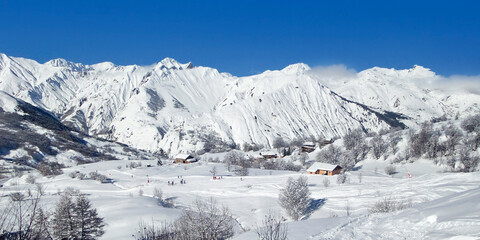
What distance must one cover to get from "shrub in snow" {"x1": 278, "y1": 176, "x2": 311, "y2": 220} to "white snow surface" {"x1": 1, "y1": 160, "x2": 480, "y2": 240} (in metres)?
1.31

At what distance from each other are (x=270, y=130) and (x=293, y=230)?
184395mm

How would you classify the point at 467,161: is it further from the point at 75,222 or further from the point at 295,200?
the point at 75,222

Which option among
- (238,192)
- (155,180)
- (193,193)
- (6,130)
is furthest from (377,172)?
(6,130)

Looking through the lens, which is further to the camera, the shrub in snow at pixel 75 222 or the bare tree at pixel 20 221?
the shrub in snow at pixel 75 222

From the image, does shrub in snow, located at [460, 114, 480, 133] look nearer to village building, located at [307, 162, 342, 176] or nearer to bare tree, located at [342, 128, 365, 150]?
bare tree, located at [342, 128, 365, 150]

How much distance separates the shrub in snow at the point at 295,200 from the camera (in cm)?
3800

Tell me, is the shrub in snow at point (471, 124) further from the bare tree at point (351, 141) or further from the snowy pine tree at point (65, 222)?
the snowy pine tree at point (65, 222)

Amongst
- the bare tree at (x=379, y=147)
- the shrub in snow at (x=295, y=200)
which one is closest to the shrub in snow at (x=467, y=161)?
the bare tree at (x=379, y=147)

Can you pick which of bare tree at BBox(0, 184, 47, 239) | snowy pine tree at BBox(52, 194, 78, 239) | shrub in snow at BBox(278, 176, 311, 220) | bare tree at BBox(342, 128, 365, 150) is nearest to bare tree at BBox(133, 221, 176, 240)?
bare tree at BBox(0, 184, 47, 239)

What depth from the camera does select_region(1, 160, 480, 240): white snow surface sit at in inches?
436

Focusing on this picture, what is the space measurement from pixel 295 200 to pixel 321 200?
5.23 metres

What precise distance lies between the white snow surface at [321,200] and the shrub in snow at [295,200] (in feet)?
4.30

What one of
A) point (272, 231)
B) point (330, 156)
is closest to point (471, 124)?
point (330, 156)

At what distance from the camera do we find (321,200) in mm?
42281
